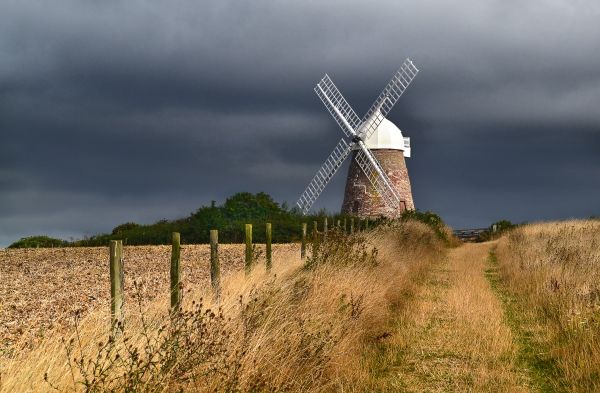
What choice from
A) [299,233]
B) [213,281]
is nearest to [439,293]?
[213,281]

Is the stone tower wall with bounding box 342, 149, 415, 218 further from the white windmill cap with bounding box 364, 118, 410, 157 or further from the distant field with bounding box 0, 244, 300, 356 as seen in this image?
the distant field with bounding box 0, 244, 300, 356

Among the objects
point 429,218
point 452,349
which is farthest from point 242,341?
point 429,218

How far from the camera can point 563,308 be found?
10375mm

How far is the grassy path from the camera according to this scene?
795 cm

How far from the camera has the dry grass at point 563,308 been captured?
8.05 m

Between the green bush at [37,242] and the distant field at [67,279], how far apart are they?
766cm

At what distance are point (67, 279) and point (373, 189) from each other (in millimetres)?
27203

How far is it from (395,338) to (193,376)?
5131 millimetres

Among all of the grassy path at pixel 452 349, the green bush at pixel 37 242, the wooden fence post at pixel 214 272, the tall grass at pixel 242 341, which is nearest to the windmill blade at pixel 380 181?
the green bush at pixel 37 242

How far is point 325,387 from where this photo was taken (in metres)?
6.89

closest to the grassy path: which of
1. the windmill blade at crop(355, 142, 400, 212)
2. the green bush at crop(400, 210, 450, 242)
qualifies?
the green bush at crop(400, 210, 450, 242)

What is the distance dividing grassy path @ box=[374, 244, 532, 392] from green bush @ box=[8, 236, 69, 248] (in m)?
23.7

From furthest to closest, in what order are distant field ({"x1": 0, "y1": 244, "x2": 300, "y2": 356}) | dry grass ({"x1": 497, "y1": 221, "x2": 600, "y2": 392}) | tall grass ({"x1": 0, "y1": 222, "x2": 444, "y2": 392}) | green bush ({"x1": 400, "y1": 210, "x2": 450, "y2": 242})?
green bush ({"x1": 400, "y1": 210, "x2": 450, "y2": 242})
distant field ({"x1": 0, "y1": 244, "x2": 300, "y2": 356})
dry grass ({"x1": 497, "y1": 221, "x2": 600, "y2": 392})
tall grass ({"x1": 0, "y1": 222, "x2": 444, "y2": 392})

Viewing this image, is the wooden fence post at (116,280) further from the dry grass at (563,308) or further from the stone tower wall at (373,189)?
the stone tower wall at (373,189)
